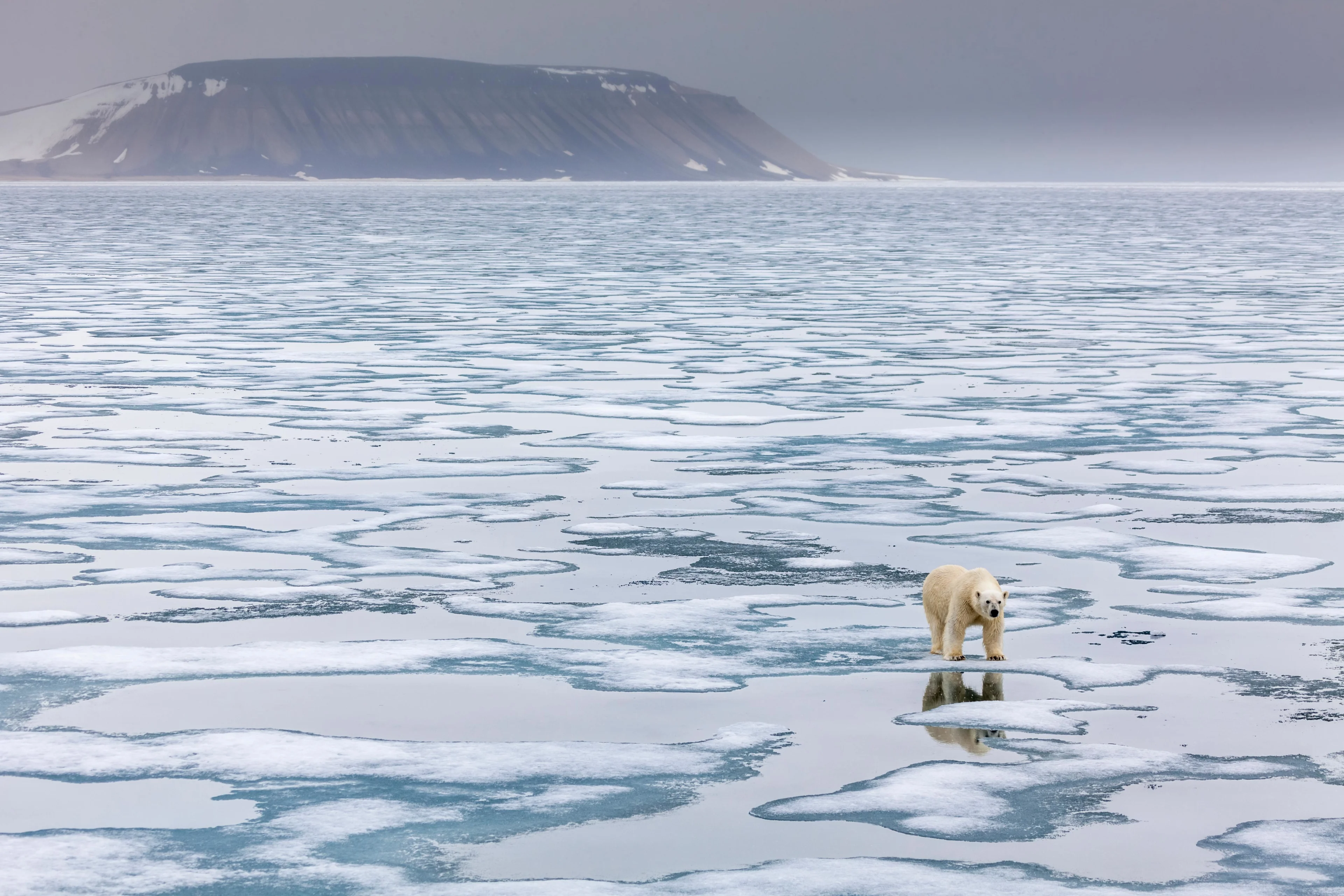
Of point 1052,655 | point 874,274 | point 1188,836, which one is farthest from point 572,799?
point 874,274

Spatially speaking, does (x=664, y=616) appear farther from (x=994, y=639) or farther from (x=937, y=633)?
(x=994, y=639)

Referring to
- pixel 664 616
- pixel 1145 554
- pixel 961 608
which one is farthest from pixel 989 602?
pixel 1145 554

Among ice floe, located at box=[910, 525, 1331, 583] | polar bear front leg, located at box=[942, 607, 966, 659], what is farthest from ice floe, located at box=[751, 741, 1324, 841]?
ice floe, located at box=[910, 525, 1331, 583]

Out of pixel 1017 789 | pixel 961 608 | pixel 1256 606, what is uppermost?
pixel 961 608

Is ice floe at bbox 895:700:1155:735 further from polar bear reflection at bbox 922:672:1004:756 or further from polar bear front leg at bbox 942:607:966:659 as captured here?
polar bear front leg at bbox 942:607:966:659

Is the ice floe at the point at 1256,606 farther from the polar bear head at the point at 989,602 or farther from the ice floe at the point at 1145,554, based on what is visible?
the polar bear head at the point at 989,602

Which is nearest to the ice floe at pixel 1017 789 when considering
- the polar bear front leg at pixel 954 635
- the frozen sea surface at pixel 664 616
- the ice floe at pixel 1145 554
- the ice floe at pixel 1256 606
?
the frozen sea surface at pixel 664 616
